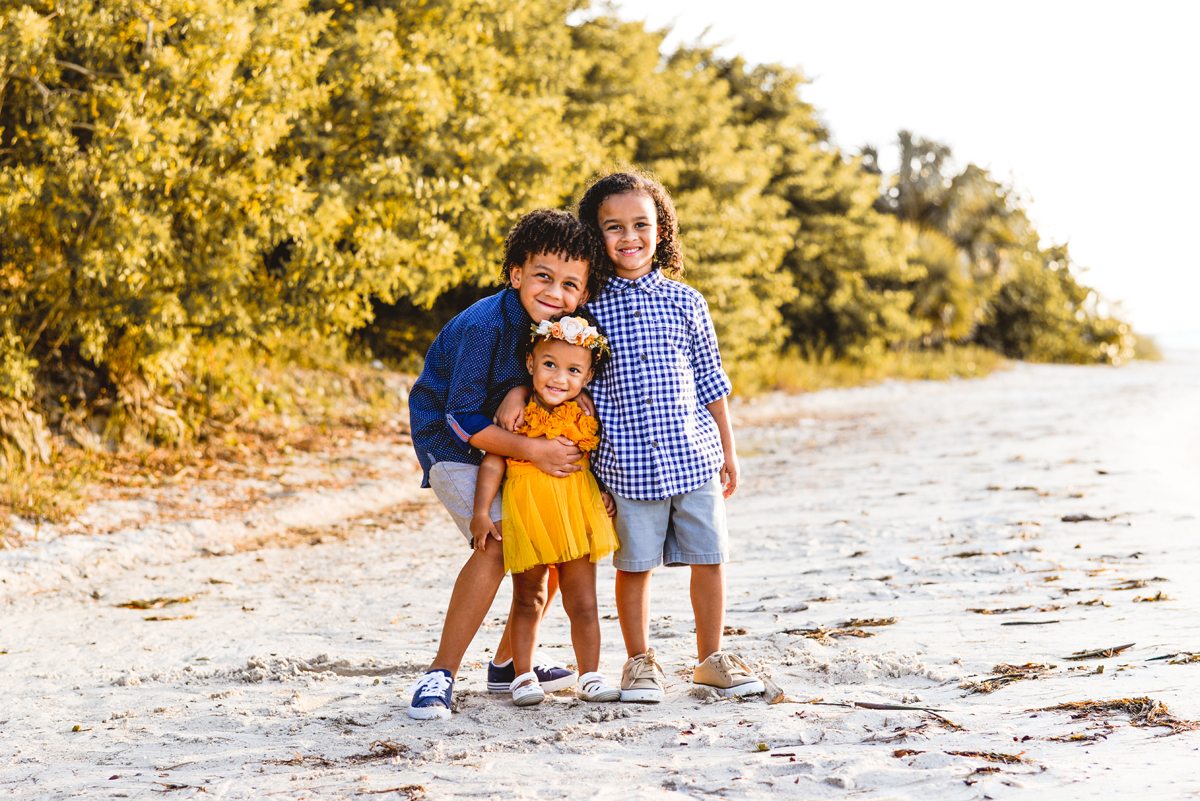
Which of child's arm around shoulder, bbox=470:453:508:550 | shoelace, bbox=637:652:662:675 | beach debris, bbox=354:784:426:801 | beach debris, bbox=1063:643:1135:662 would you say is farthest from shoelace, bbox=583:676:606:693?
beach debris, bbox=1063:643:1135:662

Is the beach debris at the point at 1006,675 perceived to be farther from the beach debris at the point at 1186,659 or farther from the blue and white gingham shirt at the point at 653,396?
the blue and white gingham shirt at the point at 653,396

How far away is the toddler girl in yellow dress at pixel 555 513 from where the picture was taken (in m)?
3.47

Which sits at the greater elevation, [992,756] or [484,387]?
[484,387]

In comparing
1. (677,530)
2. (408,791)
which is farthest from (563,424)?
(408,791)

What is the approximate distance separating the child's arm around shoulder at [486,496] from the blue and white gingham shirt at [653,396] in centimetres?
38

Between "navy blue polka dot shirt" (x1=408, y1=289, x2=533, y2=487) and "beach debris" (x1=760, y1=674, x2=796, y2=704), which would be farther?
"navy blue polka dot shirt" (x1=408, y1=289, x2=533, y2=487)

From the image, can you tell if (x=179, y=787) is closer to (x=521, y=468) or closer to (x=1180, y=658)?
(x=521, y=468)

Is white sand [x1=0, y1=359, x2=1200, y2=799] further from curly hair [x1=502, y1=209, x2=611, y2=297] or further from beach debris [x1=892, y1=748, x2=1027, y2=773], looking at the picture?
curly hair [x1=502, y1=209, x2=611, y2=297]

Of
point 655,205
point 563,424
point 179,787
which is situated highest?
point 655,205

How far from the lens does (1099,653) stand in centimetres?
365

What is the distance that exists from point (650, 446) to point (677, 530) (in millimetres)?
346

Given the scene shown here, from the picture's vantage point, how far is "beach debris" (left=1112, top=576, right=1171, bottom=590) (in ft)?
14.9

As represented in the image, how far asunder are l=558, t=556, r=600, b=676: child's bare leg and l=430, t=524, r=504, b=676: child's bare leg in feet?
0.80

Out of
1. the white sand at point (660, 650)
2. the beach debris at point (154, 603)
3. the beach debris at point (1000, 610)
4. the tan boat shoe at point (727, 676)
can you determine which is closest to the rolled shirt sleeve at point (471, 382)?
the white sand at point (660, 650)
